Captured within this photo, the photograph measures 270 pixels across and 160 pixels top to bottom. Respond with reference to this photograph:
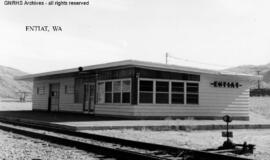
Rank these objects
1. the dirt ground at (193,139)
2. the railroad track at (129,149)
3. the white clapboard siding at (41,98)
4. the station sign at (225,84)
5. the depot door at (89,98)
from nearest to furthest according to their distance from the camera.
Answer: the railroad track at (129,149) → the dirt ground at (193,139) → the station sign at (225,84) → the depot door at (89,98) → the white clapboard siding at (41,98)

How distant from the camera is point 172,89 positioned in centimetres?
1912

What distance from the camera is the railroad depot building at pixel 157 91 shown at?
18156mm

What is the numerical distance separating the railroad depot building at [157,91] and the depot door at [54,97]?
3.39 metres

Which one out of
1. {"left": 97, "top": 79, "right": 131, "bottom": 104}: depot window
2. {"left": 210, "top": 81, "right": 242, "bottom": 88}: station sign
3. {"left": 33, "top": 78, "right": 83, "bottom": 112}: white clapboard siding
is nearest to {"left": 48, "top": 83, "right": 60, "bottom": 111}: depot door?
{"left": 33, "top": 78, "right": 83, "bottom": 112}: white clapboard siding

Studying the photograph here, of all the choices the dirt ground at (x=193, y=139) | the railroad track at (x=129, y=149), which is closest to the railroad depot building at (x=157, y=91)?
the dirt ground at (x=193, y=139)

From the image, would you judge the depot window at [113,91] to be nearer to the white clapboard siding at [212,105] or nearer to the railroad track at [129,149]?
the white clapboard siding at [212,105]

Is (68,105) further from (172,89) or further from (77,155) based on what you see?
(77,155)

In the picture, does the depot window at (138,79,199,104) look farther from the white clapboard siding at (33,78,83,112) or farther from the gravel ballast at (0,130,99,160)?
the gravel ballast at (0,130,99,160)

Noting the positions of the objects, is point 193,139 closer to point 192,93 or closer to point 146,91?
point 146,91

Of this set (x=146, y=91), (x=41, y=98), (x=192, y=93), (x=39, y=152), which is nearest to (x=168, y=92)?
(x=146, y=91)

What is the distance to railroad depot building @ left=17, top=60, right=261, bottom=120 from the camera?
18.2 metres

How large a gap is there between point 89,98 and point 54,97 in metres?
5.72

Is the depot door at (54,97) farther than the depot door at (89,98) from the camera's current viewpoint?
Yes

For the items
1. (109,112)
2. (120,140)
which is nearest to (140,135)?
(120,140)
